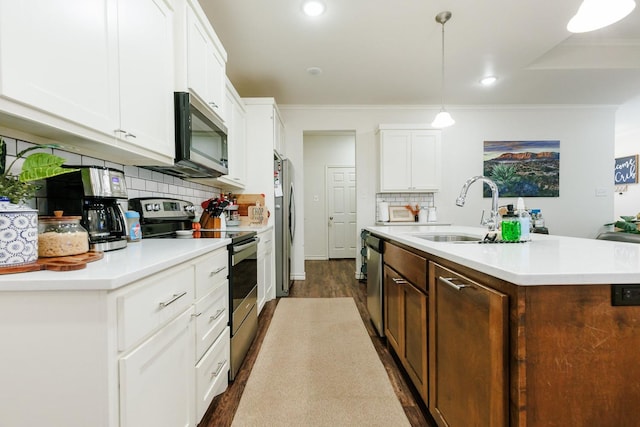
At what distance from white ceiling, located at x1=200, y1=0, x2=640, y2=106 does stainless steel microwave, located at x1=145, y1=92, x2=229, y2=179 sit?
0.99m

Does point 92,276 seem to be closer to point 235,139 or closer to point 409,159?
point 235,139

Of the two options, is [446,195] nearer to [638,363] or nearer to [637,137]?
[638,363]

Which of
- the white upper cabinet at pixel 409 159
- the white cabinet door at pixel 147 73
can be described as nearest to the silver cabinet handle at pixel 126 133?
the white cabinet door at pixel 147 73

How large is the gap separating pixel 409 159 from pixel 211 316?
3.48 m

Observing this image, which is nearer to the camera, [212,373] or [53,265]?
[53,265]

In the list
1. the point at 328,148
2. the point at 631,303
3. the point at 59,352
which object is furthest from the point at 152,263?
the point at 328,148

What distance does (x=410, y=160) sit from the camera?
161 inches

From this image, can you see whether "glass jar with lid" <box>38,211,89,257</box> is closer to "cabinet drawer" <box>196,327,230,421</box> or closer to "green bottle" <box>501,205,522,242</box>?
"cabinet drawer" <box>196,327,230,421</box>

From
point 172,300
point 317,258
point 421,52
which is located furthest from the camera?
point 317,258

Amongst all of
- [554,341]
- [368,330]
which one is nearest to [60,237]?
[554,341]

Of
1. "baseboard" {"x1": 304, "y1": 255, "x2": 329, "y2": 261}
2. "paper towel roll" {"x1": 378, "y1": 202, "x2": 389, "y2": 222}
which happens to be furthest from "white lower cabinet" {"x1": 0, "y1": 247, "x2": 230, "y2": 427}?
"baseboard" {"x1": 304, "y1": 255, "x2": 329, "y2": 261}

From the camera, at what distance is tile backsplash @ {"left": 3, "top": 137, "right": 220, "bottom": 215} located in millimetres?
1102

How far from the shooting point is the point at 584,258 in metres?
0.93

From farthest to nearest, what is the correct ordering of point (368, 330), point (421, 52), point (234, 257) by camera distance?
point (421, 52)
point (368, 330)
point (234, 257)
